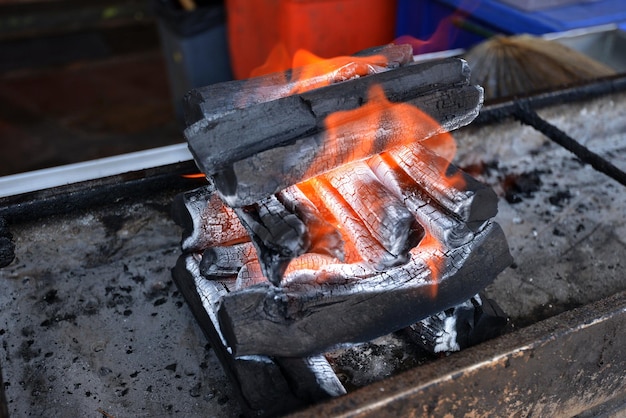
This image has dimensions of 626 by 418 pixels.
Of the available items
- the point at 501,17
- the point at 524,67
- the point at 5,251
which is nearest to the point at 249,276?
the point at 5,251

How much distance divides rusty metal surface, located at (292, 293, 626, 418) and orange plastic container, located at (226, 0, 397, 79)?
2805 millimetres

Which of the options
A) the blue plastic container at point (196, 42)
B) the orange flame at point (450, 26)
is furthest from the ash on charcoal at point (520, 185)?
the blue plastic container at point (196, 42)

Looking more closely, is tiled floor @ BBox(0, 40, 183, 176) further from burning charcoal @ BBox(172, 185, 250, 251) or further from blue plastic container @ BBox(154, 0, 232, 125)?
burning charcoal @ BBox(172, 185, 250, 251)

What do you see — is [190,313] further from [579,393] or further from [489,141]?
[489,141]

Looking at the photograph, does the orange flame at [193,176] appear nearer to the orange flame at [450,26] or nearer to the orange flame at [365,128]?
the orange flame at [365,128]

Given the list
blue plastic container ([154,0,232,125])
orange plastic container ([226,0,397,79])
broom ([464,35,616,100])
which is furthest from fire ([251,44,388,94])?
blue plastic container ([154,0,232,125])

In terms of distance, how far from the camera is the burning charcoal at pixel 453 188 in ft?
4.53

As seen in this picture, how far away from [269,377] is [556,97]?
70.0 inches

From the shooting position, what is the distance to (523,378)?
1332 mm

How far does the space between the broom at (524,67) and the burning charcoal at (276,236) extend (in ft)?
6.39

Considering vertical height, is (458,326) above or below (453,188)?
below

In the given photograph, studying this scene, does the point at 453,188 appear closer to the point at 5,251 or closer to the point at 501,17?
the point at 5,251

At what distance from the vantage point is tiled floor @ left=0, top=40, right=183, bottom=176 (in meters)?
4.76

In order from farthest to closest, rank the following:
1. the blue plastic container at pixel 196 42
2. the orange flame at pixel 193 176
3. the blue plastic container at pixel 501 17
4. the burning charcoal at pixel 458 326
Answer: the blue plastic container at pixel 196 42
the blue plastic container at pixel 501 17
the orange flame at pixel 193 176
the burning charcoal at pixel 458 326
